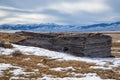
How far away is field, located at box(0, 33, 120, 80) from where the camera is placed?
77.7ft

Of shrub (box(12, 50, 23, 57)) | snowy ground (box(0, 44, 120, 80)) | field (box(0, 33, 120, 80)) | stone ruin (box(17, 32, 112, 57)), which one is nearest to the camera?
field (box(0, 33, 120, 80))

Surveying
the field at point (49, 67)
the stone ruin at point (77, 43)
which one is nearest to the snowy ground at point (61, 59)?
the field at point (49, 67)

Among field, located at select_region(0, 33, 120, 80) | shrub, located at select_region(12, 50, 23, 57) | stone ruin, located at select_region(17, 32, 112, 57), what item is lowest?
field, located at select_region(0, 33, 120, 80)

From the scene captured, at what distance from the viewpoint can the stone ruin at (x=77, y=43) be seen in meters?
36.9

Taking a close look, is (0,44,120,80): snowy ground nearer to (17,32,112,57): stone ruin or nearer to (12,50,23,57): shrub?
(12,50,23,57): shrub

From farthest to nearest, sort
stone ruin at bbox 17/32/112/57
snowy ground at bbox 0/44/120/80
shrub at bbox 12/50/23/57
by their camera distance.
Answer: stone ruin at bbox 17/32/112/57 → shrub at bbox 12/50/23/57 → snowy ground at bbox 0/44/120/80

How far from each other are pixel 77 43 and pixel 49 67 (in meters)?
9.73

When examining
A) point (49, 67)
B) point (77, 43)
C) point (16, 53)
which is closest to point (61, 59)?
point (77, 43)

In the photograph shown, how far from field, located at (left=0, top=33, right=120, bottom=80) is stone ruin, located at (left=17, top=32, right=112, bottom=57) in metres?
1.84

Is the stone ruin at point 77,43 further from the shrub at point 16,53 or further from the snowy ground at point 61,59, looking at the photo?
the shrub at point 16,53

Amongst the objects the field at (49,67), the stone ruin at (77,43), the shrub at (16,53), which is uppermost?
the stone ruin at (77,43)

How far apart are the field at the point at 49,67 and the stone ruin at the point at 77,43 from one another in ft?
6.04

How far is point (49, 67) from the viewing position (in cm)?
2836

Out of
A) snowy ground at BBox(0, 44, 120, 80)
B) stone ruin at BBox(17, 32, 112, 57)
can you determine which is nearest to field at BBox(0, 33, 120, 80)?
snowy ground at BBox(0, 44, 120, 80)
